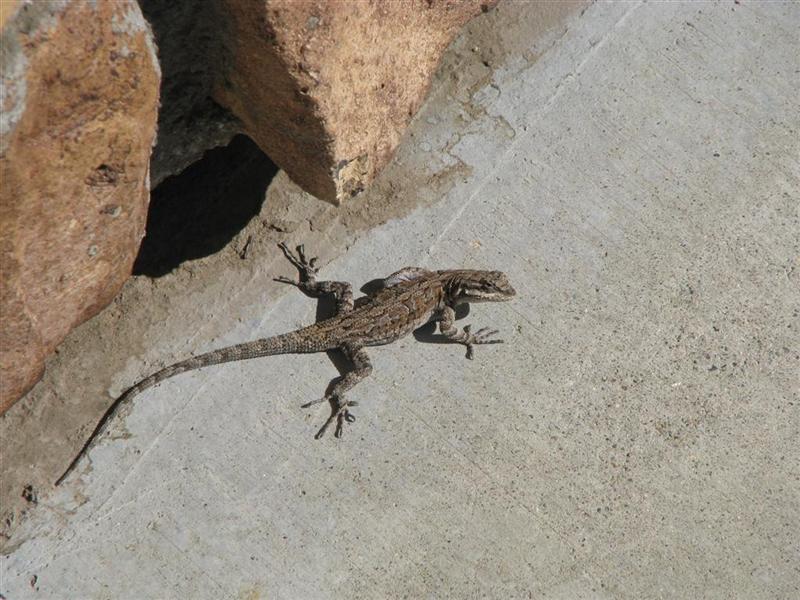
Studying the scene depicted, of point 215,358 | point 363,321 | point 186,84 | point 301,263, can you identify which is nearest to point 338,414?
point 363,321

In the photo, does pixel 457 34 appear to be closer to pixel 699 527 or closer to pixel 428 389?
pixel 428 389

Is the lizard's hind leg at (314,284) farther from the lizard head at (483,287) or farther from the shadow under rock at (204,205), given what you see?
the lizard head at (483,287)

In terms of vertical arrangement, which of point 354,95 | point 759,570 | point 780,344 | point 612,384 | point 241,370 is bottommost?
point 759,570

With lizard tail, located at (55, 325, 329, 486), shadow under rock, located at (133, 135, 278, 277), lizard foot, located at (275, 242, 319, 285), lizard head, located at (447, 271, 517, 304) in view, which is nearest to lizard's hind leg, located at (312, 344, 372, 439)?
lizard tail, located at (55, 325, 329, 486)

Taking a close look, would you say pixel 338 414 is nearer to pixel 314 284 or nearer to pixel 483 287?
pixel 314 284

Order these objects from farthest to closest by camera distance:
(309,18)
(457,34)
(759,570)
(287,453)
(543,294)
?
(457,34) → (543,294) → (287,453) → (759,570) → (309,18)

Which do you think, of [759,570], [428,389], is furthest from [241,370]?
[759,570]

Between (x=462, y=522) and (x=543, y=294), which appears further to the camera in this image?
(x=543, y=294)

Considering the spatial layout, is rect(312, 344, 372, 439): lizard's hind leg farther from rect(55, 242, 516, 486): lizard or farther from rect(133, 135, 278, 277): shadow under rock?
rect(133, 135, 278, 277): shadow under rock
